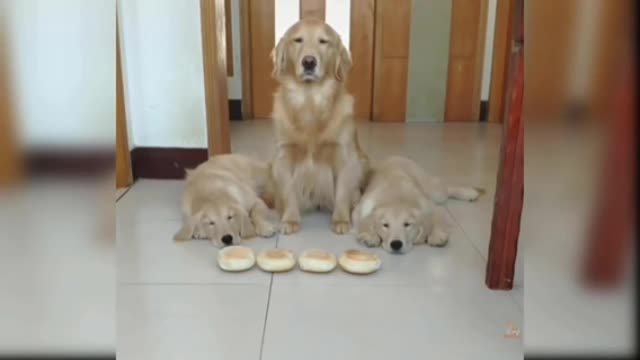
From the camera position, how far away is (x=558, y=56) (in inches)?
10.5

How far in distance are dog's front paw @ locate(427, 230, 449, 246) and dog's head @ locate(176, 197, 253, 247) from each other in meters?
0.62

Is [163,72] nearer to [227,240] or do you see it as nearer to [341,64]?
[341,64]

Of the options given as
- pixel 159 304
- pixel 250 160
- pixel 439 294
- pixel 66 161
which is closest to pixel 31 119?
pixel 66 161

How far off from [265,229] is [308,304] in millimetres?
586

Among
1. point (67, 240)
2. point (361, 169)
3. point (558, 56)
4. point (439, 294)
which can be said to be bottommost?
point (439, 294)

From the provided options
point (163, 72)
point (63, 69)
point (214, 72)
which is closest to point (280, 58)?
point (214, 72)

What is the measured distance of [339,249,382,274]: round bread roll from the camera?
5.47 feet

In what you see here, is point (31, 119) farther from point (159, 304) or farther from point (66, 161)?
point (159, 304)

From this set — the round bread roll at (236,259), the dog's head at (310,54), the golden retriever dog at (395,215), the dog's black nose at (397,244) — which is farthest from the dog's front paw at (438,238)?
the dog's head at (310,54)

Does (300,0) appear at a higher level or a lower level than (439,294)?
higher

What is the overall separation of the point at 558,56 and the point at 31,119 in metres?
0.26

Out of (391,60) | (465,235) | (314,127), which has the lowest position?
(465,235)

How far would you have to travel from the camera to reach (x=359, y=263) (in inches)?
65.7

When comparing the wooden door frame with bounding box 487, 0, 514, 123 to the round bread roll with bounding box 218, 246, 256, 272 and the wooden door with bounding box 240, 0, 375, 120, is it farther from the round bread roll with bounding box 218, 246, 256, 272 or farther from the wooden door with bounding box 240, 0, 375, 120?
the round bread roll with bounding box 218, 246, 256, 272
